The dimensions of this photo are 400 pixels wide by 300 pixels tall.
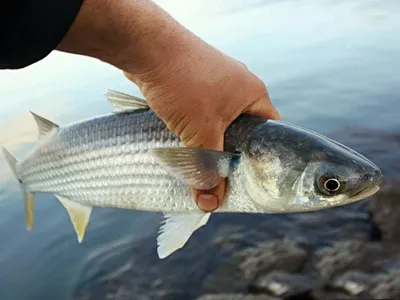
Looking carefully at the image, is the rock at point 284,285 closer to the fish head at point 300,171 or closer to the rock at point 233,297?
the rock at point 233,297

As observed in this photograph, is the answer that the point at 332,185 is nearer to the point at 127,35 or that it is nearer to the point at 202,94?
the point at 202,94

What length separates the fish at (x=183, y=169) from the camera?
1.81 metres

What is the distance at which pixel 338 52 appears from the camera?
29.9 feet

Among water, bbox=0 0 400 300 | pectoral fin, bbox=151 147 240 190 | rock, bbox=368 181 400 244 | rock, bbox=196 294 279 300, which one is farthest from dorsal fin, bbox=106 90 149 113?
Answer: rock, bbox=368 181 400 244

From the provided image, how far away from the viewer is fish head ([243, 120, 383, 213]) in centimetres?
179

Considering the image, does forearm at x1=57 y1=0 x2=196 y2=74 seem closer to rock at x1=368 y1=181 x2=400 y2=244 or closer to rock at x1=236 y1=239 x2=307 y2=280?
rock at x1=236 y1=239 x2=307 y2=280

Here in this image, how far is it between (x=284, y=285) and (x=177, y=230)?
155 centimetres

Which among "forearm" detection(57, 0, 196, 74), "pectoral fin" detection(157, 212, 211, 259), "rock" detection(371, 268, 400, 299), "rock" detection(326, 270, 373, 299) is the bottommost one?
"rock" detection(326, 270, 373, 299)

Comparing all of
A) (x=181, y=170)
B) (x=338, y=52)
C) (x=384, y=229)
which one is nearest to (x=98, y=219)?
(x=384, y=229)

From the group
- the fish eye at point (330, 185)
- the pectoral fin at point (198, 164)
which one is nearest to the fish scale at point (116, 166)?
the pectoral fin at point (198, 164)

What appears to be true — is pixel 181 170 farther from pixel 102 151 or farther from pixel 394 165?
pixel 394 165

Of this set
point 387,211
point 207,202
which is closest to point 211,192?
point 207,202

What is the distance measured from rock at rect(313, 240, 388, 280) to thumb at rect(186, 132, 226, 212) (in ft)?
5.95

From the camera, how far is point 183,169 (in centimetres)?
192
